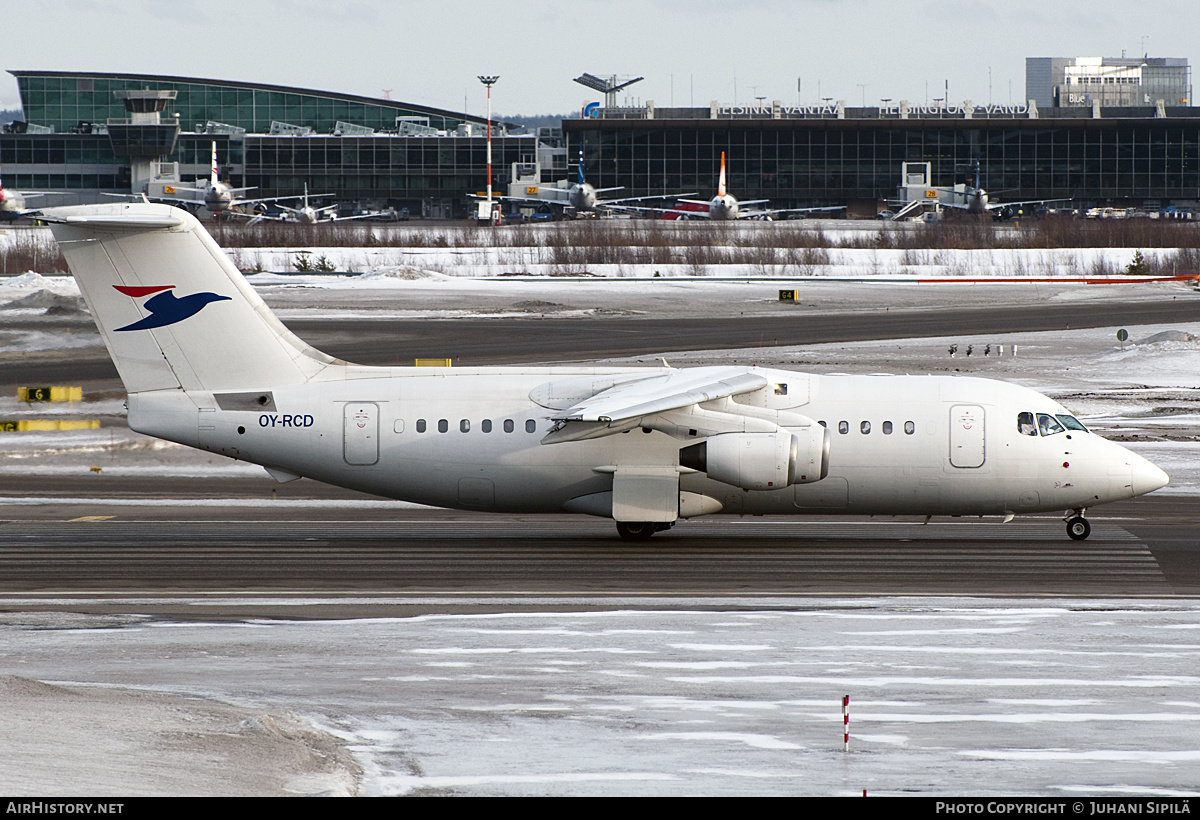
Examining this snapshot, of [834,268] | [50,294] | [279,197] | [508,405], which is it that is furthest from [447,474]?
[279,197]

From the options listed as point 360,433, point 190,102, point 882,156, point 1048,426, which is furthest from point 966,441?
point 190,102

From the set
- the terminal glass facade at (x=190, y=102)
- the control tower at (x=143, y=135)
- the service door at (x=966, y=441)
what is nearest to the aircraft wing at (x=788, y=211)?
the terminal glass facade at (x=190, y=102)

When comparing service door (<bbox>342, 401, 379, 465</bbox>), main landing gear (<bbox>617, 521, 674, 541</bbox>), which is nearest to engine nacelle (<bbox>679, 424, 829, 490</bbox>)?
main landing gear (<bbox>617, 521, 674, 541</bbox>)

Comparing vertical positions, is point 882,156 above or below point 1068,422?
above

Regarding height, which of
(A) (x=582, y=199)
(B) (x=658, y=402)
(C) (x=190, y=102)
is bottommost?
(B) (x=658, y=402)

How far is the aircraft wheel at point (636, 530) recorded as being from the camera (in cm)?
2688

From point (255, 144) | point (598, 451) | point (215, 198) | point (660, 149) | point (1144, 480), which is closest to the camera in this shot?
point (598, 451)

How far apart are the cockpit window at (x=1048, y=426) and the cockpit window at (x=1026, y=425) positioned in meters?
0.13

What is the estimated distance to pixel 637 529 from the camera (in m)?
27.0

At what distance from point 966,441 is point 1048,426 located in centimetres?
173

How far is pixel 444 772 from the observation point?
1210 cm

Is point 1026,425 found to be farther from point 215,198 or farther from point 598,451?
point 215,198

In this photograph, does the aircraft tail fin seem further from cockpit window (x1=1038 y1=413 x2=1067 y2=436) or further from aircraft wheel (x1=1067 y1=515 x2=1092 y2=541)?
aircraft wheel (x1=1067 y1=515 x2=1092 y2=541)

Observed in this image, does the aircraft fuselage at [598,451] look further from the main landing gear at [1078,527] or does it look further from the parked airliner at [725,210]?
the parked airliner at [725,210]
